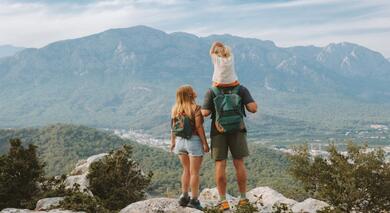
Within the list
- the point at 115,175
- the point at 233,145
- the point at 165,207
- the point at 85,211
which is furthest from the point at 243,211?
the point at 115,175

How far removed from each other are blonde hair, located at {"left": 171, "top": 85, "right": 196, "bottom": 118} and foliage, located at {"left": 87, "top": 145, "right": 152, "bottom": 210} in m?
4.67

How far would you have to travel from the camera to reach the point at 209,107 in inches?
389

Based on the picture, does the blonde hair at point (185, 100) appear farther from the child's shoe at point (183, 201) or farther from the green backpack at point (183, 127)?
the child's shoe at point (183, 201)

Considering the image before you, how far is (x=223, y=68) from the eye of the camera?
9.96 m

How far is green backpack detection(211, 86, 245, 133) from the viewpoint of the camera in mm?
9695

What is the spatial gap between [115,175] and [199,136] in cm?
507

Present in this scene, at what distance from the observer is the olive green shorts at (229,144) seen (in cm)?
993

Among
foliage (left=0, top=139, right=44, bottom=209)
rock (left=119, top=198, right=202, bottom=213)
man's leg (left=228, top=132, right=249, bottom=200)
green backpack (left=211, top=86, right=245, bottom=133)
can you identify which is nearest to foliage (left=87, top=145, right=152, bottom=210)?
foliage (left=0, top=139, right=44, bottom=209)

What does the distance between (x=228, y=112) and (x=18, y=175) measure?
6506 millimetres

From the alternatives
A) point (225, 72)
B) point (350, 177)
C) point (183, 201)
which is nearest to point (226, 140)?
point (225, 72)

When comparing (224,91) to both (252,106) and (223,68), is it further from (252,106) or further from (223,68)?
(252,106)

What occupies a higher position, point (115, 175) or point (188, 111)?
point (188, 111)

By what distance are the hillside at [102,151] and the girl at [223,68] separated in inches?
2342

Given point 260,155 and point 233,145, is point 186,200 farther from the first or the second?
point 260,155
